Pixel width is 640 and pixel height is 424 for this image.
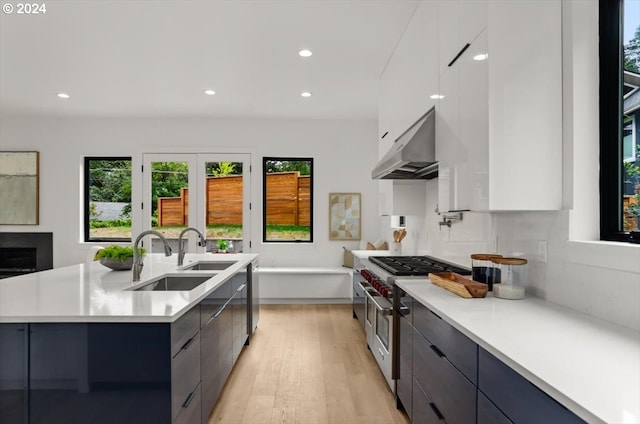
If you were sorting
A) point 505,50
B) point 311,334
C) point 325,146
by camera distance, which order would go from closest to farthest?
point 505,50
point 311,334
point 325,146

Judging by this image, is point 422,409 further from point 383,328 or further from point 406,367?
point 383,328

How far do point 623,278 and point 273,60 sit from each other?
3207 mm

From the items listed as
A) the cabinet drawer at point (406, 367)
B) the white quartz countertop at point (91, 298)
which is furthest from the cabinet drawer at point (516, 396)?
the white quartz countertop at point (91, 298)

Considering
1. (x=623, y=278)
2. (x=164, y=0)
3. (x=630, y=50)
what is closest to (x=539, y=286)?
(x=623, y=278)

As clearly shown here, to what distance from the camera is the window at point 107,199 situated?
5.93m

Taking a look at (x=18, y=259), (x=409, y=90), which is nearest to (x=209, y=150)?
(x=18, y=259)

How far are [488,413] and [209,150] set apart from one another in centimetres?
536

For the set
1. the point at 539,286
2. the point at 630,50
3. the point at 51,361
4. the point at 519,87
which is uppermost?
the point at 630,50

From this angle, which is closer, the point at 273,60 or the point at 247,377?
the point at 247,377

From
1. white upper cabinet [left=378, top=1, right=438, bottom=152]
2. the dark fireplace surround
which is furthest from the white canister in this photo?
the dark fireplace surround

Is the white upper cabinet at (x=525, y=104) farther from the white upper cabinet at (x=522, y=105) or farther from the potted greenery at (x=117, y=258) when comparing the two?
the potted greenery at (x=117, y=258)

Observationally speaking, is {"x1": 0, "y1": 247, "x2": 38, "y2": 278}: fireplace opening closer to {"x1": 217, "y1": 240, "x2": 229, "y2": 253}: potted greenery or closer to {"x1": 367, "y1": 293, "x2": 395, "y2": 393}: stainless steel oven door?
{"x1": 217, "y1": 240, "x2": 229, "y2": 253}: potted greenery

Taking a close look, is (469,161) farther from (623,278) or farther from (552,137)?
(623,278)

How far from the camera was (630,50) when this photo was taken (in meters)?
1.52
